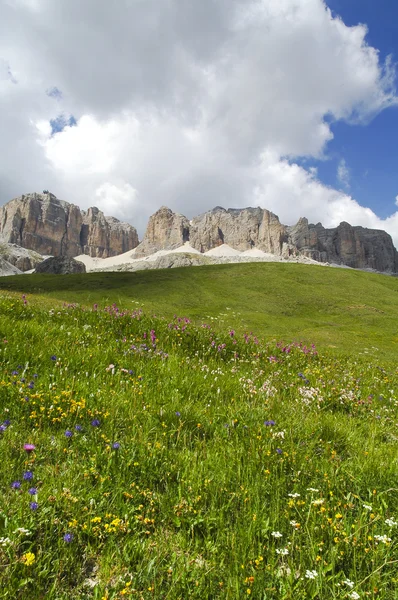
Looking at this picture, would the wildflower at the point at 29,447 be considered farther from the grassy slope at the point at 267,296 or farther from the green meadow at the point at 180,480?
the grassy slope at the point at 267,296

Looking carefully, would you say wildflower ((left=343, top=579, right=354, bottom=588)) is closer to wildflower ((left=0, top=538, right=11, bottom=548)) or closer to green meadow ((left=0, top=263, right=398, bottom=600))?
green meadow ((left=0, top=263, right=398, bottom=600))

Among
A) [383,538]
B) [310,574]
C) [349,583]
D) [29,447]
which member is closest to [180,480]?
[310,574]

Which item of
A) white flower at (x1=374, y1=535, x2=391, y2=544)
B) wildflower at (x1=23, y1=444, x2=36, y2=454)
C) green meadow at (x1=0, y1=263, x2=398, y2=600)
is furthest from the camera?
wildflower at (x1=23, y1=444, x2=36, y2=454)

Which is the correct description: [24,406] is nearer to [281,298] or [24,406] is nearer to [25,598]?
[25,598]

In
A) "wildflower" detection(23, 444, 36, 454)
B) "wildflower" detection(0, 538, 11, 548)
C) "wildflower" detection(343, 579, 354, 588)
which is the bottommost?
"wildflower" detection(343, 579, 354, 588)

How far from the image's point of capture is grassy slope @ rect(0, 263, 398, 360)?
48906 millimetres

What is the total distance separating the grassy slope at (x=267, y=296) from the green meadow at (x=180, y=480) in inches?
1318

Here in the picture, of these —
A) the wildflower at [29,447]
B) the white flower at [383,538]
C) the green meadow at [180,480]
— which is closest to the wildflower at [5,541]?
the green meadow at [180,480]

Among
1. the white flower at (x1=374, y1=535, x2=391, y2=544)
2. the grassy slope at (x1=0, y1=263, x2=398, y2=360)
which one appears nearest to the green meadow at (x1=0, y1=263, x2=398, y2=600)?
the white flower at (x1=374, y1=535, x2=391, y2=544)

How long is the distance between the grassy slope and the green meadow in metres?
33.5

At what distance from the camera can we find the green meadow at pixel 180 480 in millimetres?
2791

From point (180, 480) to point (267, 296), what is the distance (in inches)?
2994

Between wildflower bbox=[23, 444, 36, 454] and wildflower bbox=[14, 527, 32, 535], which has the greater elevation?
wildflower bbox=[23, 444, 36, 454]

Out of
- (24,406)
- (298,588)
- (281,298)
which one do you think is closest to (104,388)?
(24,406)
